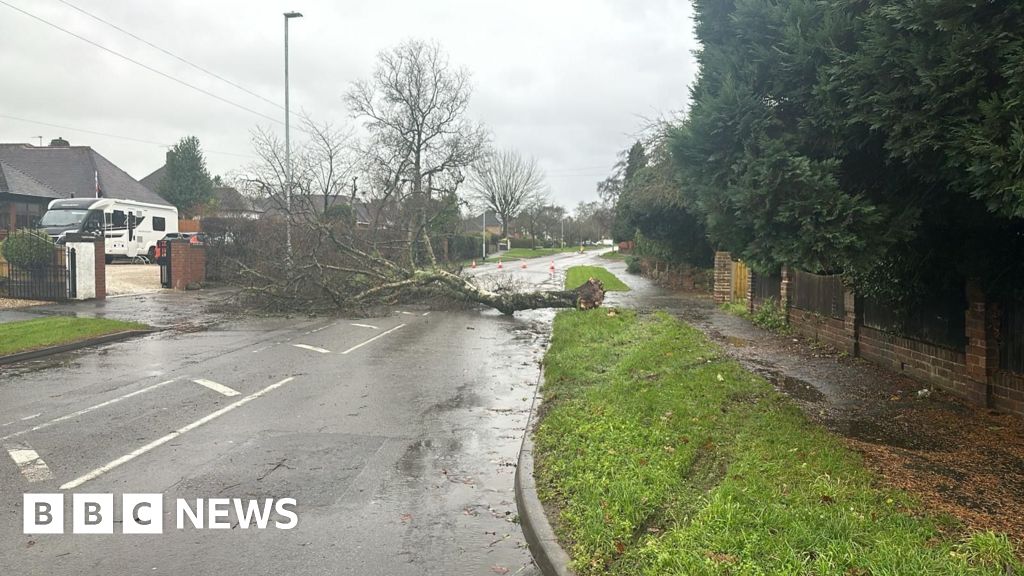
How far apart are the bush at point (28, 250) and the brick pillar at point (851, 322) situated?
21.0 metres

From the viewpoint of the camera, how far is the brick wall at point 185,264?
26.1 metres

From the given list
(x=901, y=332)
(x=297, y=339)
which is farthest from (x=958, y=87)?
(x=297, y=339)

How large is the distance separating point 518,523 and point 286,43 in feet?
82.7

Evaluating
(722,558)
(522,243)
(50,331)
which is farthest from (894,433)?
(522,243)

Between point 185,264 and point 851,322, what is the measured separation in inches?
925

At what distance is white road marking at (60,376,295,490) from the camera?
5578 millimetres

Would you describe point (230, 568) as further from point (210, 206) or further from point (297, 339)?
point (210, 206)

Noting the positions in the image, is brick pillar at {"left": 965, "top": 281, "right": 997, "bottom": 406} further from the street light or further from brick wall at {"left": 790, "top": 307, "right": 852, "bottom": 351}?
the street light

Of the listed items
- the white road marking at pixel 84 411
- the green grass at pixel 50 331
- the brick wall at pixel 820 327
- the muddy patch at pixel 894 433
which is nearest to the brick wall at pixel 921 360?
the brick wall at pixel 820 327

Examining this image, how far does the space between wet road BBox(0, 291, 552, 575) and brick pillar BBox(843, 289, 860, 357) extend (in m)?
4.76

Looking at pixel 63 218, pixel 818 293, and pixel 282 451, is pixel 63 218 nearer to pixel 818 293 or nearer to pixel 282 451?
pixel 282 451

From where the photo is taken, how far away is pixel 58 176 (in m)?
40.2

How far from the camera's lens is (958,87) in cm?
465

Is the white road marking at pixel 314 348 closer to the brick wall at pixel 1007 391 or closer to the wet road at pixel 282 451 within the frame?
the wet road at pixel 282 451
